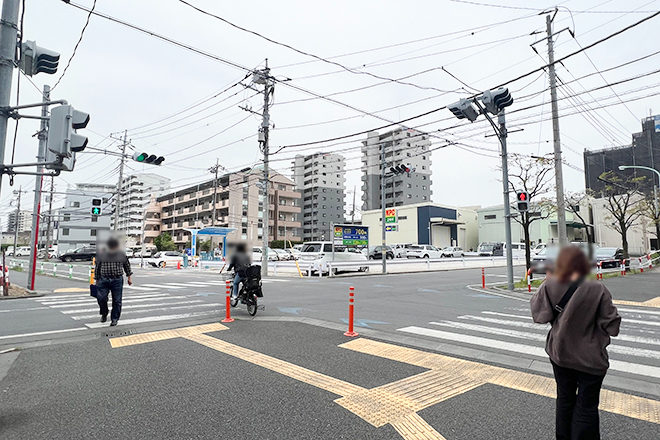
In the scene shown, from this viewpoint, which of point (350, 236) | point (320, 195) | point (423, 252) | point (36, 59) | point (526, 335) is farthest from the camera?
point (320, 195)

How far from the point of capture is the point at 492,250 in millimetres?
44438

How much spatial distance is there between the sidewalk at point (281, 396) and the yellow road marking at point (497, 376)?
0.05 ft

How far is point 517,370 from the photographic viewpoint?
4.89 metres

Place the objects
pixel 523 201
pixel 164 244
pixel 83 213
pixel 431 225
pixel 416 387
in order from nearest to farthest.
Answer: pixel 416 387 → pixel 523 201 → pixel 83 213 → pixel 164 244 → pixel 431 225

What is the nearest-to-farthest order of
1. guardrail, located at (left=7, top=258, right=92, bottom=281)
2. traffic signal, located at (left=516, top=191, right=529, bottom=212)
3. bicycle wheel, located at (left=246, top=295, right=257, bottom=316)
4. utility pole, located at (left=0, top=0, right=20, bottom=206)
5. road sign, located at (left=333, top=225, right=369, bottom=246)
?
utility pole, located at (left=0, top=0, right=20, bottom=206) → bicycle wheel, located at (left=246, top=295, right=257, bottom=316) → traffic signal, located at (left=516, top=191, right=529, bottom=212) → guardrail, located at (left=7, top=258, right=92, bottom=281) → road sign, located at (left=333, top=225, right=369, bottom=246)

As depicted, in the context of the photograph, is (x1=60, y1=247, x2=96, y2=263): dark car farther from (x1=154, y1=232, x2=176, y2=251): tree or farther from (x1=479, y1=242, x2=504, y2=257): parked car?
(x1=479, y1=242, x2=504, y2=257): parked car

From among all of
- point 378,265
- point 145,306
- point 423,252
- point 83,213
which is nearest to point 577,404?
point 145,306

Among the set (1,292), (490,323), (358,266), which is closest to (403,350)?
(490,323)

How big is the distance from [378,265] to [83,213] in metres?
20.8

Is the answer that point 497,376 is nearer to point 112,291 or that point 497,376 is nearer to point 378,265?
point 112,291

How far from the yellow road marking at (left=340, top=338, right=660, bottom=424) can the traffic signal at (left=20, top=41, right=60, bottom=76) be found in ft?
23.4

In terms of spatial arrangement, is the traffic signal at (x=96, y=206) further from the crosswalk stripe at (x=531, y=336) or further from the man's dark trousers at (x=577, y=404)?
the man's dark trousers at (x=577, y=404)

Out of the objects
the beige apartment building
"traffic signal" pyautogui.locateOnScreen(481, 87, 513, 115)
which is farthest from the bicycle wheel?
the beige apartment building

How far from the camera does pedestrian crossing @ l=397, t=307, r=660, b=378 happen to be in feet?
17.9
